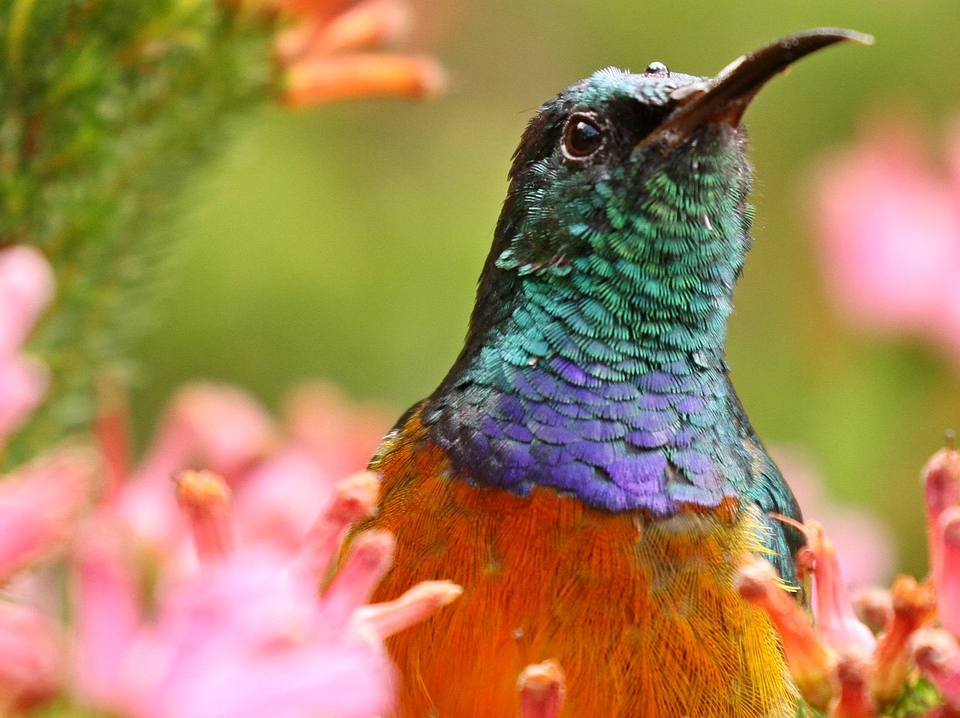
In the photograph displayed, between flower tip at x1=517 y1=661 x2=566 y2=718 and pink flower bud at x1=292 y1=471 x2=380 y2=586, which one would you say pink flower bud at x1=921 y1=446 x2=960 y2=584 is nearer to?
flower tip at x1=517 y1=661 x2=566 y2=718

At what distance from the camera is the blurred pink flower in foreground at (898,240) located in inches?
119

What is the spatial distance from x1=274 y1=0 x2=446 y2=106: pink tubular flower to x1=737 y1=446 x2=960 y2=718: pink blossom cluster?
854 millimetres

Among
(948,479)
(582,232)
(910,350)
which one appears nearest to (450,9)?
(910,350)

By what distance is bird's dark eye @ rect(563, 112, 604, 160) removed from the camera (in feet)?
6.51

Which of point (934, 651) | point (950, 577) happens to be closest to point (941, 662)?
point (934, 651)

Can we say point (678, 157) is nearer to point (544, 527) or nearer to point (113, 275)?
point (544, 527)

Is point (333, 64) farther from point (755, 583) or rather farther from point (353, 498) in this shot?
point (755, 583)

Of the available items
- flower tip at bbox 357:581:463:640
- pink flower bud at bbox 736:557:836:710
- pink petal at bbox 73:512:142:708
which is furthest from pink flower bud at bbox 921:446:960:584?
pink petal at bbox 73:512:142:708

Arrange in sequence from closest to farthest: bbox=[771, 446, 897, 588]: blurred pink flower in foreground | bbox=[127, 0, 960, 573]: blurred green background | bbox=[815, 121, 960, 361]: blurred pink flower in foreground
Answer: bbox=[771, 446, 897, 588]: blurred pink flower in foreground < bbox=[815, 121, 960, 361]: blurred pink flower in foreground < bbox=[127, 0, 960, 573]: blurred green background

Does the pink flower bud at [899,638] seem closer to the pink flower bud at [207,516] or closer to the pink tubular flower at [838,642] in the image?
the pink tubular flower at [838,642]

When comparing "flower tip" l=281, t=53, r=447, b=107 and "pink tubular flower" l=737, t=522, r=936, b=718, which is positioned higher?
"flower tip" l=281, t=53, r=447, b=107

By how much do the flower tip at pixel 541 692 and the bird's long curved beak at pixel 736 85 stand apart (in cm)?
83

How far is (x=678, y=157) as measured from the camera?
Answer: 6.25 ft

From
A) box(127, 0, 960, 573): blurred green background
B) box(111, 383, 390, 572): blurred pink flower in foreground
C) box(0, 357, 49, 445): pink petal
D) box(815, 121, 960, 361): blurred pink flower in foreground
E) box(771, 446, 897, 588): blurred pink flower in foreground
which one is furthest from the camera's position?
box(127, 0, 960, 573): blurred green background
